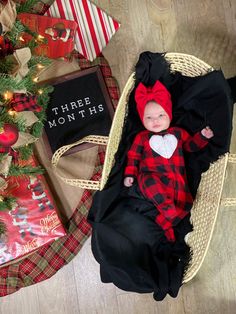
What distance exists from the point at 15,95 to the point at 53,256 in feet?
1.87

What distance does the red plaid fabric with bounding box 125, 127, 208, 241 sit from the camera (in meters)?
1.22

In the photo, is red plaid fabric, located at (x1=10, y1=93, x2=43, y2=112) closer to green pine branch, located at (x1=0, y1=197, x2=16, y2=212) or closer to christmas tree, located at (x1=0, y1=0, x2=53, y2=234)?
christmas tree, located at (x1=0, y1=0, x2=53, y2=234)

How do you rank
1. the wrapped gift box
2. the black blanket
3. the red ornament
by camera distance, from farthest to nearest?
the wrapped gift box < the black blanket < the red ornament

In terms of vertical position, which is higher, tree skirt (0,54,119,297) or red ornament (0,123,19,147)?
red ornament (0,123,19,147)

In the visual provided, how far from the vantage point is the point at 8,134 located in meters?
1.01

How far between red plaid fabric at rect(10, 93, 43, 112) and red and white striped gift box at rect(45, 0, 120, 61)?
37 cm

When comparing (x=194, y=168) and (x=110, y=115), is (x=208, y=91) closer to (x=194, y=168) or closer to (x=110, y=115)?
(x=194, y=168)

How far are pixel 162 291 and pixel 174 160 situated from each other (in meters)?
0.38

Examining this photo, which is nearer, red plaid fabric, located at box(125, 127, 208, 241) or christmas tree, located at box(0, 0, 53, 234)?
christmas tree, located at box(0, 0, 53, 234)

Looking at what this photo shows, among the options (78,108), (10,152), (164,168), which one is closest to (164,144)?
(164,168)

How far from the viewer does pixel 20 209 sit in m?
1.31

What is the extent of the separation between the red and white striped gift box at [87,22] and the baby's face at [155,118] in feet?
1.17

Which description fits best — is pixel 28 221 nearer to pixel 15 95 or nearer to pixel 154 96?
pixel 15 95

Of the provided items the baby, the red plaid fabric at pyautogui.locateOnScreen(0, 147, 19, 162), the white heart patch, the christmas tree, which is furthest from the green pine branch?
the white heart patch
